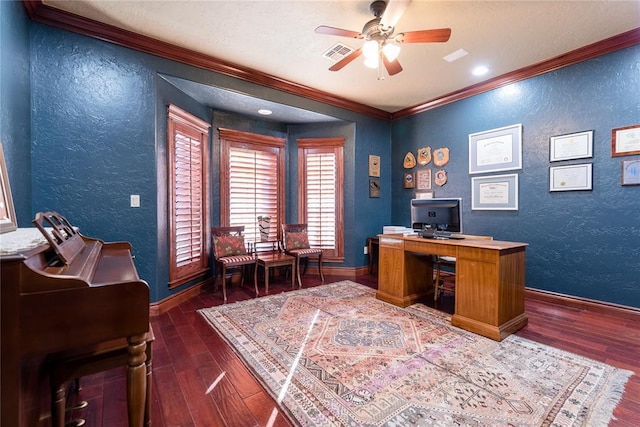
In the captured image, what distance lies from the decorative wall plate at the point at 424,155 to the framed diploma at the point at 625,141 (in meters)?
2.12

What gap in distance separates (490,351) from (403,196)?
318 cm

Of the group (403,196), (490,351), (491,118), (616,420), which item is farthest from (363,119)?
(616,420)

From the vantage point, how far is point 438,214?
3.04 meters

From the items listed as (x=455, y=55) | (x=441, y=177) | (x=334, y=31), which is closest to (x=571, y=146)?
(x=441, y=177)

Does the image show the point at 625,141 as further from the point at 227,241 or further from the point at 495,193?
the point at 227,241

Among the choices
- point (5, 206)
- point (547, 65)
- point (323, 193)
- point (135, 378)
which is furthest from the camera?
point (323, 193)

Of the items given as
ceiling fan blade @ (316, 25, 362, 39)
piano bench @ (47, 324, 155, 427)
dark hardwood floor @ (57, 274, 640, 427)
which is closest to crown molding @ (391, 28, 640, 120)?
ceiling fan blade @ (316, 25, 362, 39)

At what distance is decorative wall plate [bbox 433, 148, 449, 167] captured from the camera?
14.3ft

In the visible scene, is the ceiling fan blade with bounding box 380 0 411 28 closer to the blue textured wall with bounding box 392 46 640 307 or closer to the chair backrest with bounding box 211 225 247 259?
the blue textured wall with bounding box 392 46 640 307

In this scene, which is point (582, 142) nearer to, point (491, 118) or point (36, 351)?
point (491, 118)

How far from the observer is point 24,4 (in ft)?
7.38

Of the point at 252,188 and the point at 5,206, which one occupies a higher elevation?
the point at 252,188

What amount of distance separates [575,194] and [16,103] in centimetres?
545

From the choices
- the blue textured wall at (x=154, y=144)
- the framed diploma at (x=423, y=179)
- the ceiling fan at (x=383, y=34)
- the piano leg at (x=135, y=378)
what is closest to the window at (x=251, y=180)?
the blue textured wall at (x=154, y=144)
